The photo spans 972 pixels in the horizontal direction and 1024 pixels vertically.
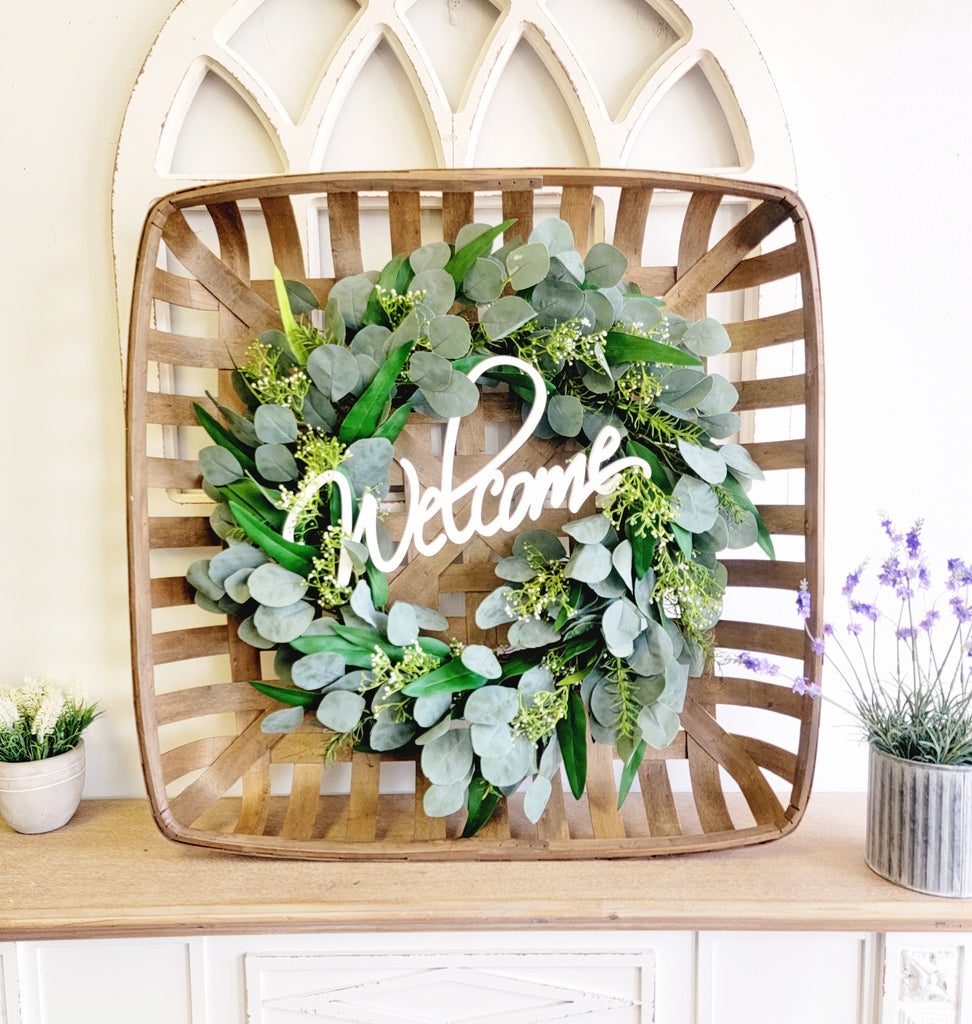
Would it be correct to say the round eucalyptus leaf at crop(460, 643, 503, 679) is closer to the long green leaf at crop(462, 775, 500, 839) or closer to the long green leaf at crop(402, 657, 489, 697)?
the long green leaf at crop(402, 657, 489, 697)

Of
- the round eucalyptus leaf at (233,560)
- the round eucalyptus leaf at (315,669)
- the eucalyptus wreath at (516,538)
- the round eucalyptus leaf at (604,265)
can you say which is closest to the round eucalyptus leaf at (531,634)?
the eucalyptus wreath at (516,538)

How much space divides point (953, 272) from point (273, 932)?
123 centimetres

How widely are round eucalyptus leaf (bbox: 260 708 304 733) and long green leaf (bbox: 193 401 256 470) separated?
304 millimetres

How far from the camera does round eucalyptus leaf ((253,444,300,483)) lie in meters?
0.84

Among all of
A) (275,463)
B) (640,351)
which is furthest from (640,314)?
(275,463)

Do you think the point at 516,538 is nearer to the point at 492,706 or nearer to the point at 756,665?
the point at 492,706

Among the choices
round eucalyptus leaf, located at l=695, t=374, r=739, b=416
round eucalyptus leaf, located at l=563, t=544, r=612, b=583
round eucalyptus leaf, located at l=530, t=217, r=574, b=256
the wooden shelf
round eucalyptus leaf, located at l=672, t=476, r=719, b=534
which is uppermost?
round eucalyptus leaf, located at l=530, t=217, r=574, b=256

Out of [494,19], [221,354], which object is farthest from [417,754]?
[494,19]

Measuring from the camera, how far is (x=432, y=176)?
2.74 feet

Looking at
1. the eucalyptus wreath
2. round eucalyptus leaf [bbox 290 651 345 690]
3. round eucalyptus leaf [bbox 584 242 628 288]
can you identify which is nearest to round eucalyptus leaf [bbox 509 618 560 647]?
the eucalyptus wreath

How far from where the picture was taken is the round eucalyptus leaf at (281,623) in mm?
839

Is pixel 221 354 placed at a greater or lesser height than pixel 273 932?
greater

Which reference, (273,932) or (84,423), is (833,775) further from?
(84,423)

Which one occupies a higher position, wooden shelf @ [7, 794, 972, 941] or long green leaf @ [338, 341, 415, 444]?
long green leaf @ [338, 341, 415, 444]
